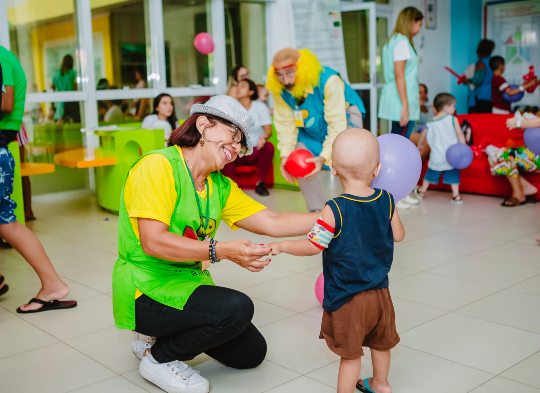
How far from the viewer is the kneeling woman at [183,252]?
91.1 inches

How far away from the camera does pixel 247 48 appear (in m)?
9.11

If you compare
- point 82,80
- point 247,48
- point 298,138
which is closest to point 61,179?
point 82,80

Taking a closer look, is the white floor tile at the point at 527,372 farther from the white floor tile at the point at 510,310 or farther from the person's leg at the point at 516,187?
the person's leg at the point at 516,187

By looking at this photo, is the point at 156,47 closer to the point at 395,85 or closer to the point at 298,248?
the point at 395,85

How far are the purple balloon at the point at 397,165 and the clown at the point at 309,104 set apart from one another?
986 millimetres

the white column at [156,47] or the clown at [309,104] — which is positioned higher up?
the white column at [156,47]

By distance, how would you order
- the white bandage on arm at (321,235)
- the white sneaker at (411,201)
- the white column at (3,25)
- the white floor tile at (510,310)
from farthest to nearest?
the white column at (3,25), the white sneaker at (411,201), the white floor tile at (510,310), the white bandage on arm at (321,235)

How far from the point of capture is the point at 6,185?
3.37 metres

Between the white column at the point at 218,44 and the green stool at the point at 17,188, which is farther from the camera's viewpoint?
the white column at the point at 218,44

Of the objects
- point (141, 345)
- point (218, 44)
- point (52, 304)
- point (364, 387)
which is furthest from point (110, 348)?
point (218, 44)

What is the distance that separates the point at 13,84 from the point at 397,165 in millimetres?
2097

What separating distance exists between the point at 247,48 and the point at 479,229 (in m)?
4.95

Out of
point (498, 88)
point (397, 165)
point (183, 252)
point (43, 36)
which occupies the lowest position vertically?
point (183, 252)

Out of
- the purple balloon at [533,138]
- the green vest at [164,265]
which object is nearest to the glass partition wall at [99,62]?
the purple balloon at [533,138]
